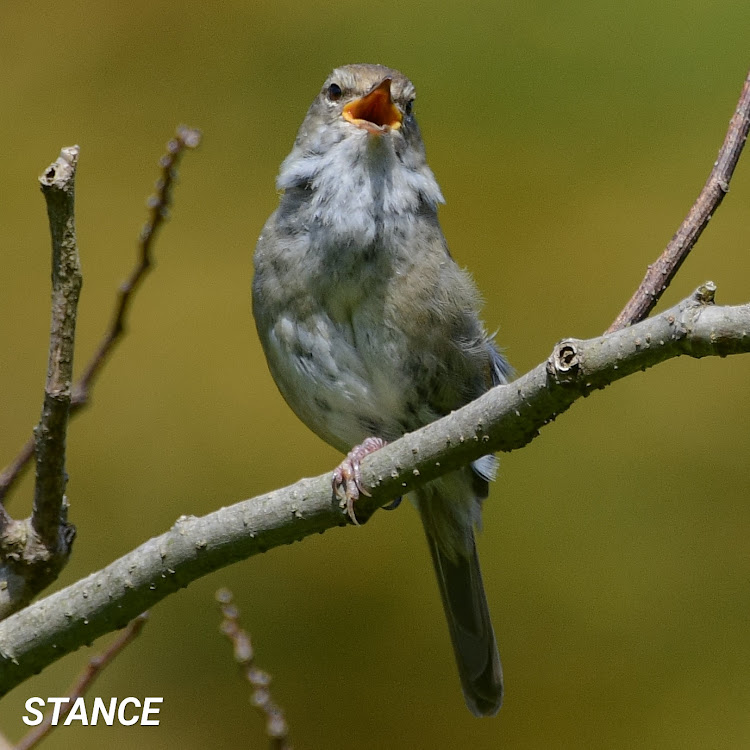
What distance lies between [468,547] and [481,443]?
181 centimetres

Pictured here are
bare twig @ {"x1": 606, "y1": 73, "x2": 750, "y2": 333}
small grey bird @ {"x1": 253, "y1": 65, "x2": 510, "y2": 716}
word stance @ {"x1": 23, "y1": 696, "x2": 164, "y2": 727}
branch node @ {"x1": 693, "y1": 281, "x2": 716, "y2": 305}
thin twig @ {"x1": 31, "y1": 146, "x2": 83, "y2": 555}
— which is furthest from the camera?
word stance @ {"x1": 23, "y1": 696, "x2": 164, "y2": 727}

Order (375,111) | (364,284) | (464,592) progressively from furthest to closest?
(464,592) → (375,111) → (364,284)

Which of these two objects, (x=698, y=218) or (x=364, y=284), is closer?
(x=698, y=218)

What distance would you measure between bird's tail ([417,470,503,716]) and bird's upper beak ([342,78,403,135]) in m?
1.10

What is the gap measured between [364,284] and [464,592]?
1.27 metres

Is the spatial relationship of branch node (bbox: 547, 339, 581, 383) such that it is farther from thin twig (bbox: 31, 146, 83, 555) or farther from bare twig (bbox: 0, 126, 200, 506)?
bare twig (bbox: 0, 126, 200, 506)

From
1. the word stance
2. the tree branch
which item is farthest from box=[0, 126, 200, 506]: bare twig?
the word stance

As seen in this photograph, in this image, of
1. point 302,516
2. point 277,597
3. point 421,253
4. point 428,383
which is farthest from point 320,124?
point 277,597

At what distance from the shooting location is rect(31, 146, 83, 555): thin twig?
1.93 m

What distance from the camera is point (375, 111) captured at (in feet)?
10.4

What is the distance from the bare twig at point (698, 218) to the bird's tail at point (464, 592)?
1.29 metres

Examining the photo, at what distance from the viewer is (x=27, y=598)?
7.55 feet

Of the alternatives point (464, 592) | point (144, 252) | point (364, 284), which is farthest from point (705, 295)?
point (464, 592)

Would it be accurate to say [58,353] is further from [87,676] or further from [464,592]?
[464,592]
